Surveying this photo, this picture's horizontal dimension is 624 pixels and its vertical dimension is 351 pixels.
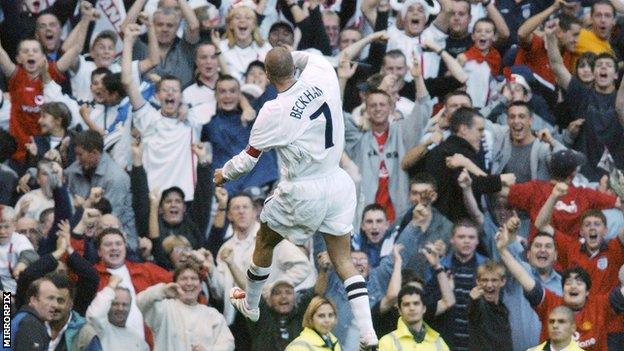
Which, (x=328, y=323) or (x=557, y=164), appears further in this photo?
(x=557, y=164)

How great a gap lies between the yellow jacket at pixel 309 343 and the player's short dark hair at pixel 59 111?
4234mm

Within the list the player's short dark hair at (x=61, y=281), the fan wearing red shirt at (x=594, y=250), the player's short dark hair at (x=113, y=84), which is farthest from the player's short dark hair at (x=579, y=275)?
the player's short dark hair at (x=113, y=84)

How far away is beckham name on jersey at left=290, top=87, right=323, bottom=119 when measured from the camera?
15.1 metres

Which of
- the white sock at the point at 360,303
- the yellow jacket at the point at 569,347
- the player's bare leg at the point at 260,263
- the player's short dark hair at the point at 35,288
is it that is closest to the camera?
the white sock at the point at 360,303

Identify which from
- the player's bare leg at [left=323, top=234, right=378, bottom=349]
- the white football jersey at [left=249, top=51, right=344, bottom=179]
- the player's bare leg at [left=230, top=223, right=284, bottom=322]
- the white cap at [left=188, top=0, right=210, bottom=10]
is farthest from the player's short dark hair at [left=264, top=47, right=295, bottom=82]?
the white cap at [left=188, top=0, right=210, bottom=10]

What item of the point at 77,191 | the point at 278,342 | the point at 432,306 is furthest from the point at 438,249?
the point at 77,191

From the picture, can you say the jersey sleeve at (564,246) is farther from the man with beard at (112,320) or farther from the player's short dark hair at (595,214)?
the man with beard at (112,320)

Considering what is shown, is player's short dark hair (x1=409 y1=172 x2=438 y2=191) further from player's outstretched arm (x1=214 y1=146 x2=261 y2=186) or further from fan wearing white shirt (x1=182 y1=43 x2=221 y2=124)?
player's outstretched arm (x1=214 y1=146 x2=261 y2=186)

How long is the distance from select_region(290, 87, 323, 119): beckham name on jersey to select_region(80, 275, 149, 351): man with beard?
12.0 ft

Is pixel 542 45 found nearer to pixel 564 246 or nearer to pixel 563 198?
pixel 563 198

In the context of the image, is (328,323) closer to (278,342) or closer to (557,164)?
(278,342)

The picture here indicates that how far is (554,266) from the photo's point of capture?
19156 mm

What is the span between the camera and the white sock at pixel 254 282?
15984 millimetres

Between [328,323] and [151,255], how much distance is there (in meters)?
2.61
